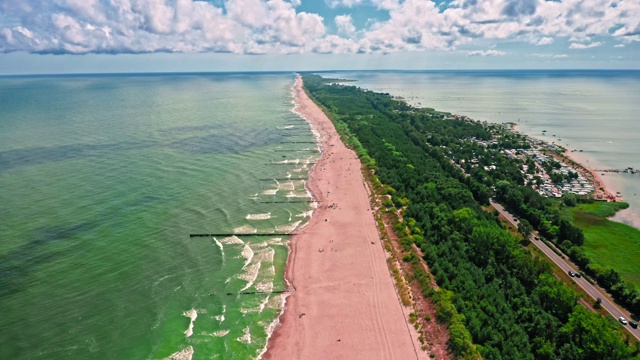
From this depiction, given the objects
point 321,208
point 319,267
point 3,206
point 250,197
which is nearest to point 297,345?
point 319,267

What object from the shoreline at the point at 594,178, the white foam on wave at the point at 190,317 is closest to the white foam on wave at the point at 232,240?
the white foam on wave at the point at 190,317

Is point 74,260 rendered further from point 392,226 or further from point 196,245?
point 392,226

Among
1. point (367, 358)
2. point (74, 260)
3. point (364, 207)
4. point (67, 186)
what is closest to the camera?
point (367, 358)

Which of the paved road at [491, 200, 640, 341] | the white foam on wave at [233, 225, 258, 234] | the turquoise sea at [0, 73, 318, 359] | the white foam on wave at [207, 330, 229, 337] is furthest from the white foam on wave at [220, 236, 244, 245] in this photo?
the paved road at [491, 200, 640, 341]

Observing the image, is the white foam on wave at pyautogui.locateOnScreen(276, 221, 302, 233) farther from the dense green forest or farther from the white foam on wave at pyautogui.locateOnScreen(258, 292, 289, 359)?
the dense green forest

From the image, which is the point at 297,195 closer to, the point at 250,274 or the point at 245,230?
the point at 245,230

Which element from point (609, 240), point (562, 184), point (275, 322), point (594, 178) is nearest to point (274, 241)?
point (275, 322)

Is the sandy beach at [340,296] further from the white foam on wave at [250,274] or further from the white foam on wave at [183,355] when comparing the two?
the white foam on wave at [183,355]
